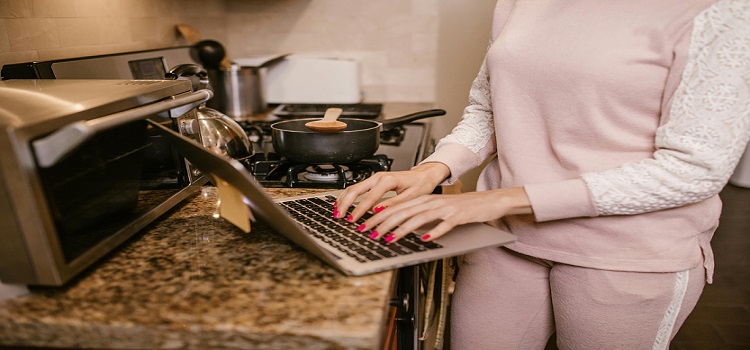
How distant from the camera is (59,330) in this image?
61 centimetres

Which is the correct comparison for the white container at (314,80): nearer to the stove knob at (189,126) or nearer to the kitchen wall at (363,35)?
the kitchen wall at (363,35)

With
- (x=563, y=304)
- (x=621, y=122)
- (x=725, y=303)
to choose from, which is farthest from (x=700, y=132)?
(x=725, y=303)

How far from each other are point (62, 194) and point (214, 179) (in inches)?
9.7

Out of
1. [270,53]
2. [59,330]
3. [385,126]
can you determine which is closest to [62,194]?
[59,330]

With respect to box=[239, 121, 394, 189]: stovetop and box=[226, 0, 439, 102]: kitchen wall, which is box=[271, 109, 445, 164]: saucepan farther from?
box=[226, 0, 439, 102]: kitchen wall

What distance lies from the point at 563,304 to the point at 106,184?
2.60 ft

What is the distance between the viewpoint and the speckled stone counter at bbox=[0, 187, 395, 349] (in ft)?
1.95

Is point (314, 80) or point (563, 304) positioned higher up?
point (314, 80)

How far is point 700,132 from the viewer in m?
0.78

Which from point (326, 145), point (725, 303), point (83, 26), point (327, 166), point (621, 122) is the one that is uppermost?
A: point (83, 26)

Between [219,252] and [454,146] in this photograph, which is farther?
[454,146]

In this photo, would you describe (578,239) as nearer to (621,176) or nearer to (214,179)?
(621,176)

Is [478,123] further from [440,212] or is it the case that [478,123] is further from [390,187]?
[440,212]

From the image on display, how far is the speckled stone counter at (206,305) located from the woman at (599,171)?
15cm
